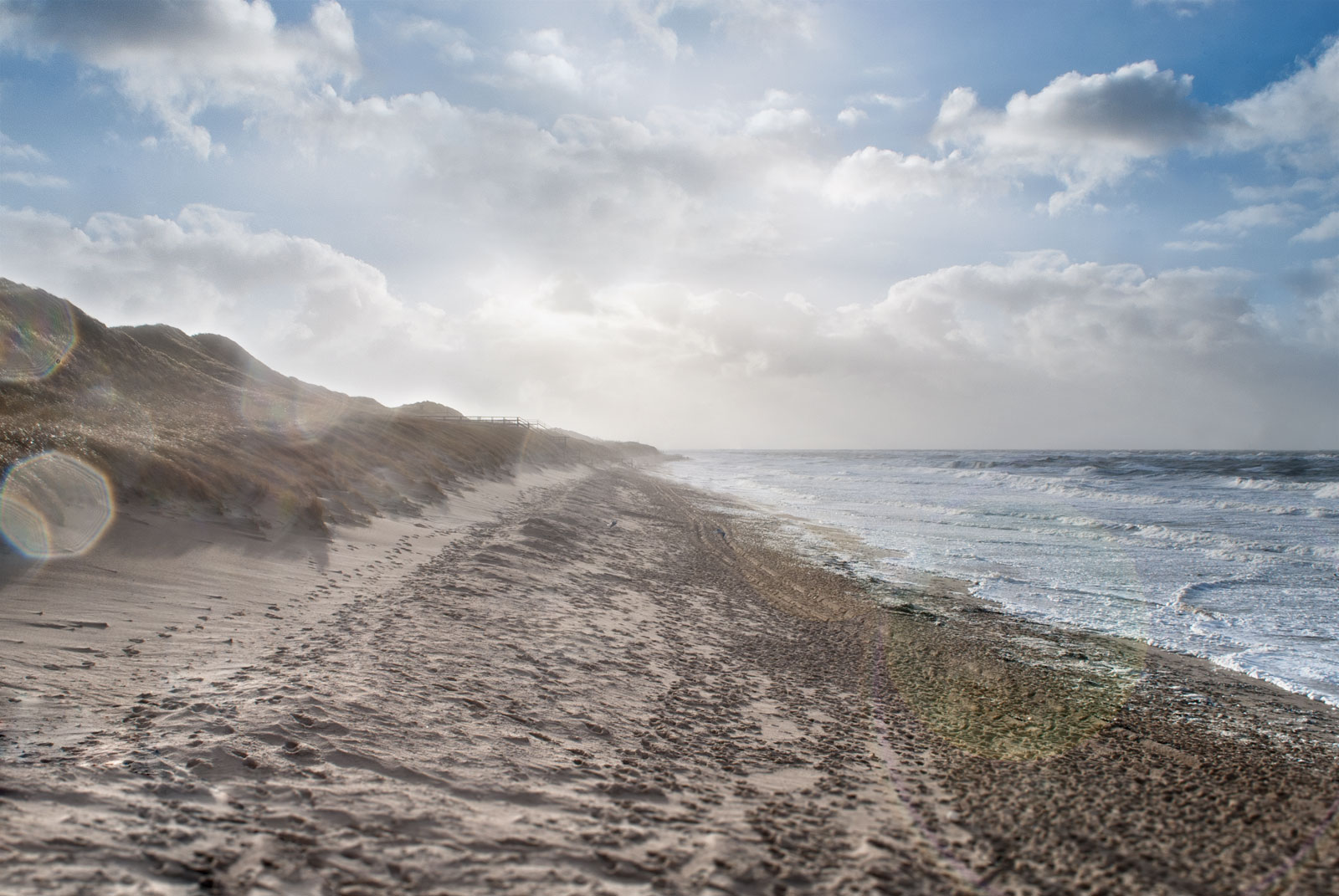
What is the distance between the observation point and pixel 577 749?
5105 mm

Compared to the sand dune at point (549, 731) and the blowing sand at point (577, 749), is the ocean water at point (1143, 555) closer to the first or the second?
the sand dune at point (549, 731)

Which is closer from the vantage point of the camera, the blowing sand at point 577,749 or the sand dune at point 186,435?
the blowing sand at point 577,749

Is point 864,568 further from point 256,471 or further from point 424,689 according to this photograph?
point 256,471

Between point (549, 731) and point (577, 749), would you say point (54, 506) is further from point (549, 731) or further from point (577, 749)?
point (577, 749)

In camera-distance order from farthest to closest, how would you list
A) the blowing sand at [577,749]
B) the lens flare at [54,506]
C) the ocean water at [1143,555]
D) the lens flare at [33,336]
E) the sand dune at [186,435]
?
the lens flare at [33,336]
the ocean water at [1143,555]
the sand dune at [186,435]
the lens flare at [54,506]
the blowing sand at [577,749]

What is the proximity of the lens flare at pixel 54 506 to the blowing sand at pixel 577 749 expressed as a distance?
0.38 m

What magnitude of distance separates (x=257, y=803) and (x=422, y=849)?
1.05 metres

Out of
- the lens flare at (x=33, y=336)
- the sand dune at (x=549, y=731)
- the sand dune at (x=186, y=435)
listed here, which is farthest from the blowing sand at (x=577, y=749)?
the lens flare at (x=33, y=336)

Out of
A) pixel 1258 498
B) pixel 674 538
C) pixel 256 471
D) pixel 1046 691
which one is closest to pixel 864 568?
pixel 674 538

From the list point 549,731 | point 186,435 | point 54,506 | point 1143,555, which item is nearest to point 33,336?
point 186,435

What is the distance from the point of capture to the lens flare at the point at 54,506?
7.45 meters

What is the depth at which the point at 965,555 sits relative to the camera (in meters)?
17.6

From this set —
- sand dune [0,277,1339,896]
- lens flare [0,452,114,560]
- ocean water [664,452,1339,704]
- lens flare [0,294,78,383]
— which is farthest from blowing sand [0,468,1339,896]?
lens flare [0,294,78,383]

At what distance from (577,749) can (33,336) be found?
17.0m
